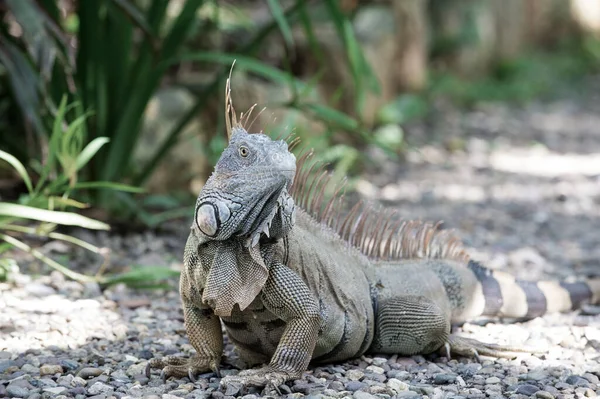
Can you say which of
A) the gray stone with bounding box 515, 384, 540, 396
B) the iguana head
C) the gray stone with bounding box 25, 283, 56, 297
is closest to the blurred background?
the gray stone with bounding box 25, 283, 56, 297

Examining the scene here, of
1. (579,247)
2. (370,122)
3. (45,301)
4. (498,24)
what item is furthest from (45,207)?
(498,24)

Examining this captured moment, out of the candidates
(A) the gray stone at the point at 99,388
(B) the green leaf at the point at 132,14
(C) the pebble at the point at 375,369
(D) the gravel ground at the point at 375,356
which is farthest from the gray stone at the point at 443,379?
(B) the green leaf at the point at 132,14

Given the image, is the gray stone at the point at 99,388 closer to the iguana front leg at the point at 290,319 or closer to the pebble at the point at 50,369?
the pebble at the point at 50,369

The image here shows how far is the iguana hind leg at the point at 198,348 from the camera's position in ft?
11.9

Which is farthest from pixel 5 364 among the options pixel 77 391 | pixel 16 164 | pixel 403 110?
pixel 403 110

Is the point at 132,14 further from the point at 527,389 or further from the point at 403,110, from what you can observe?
the point at 403,110

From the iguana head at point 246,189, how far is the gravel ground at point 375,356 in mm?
668

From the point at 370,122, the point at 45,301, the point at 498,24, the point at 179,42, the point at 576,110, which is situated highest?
the point at 498,24

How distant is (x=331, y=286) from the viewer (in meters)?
3.79

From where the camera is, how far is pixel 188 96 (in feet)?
28.5

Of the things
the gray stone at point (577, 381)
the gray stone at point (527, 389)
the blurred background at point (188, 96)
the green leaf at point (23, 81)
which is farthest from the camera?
the blurred background at point (188, 96)

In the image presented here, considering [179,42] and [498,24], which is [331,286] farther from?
[498,24]

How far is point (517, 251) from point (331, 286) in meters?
3.32

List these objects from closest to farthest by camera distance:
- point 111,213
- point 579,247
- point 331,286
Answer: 1. point 331,286
2. point 111,213
3. point 579,247
